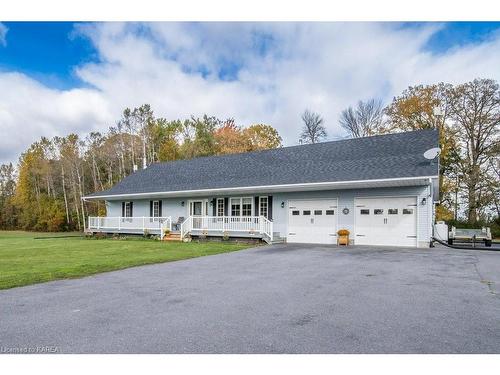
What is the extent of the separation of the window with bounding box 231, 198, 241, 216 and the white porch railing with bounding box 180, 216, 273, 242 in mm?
669

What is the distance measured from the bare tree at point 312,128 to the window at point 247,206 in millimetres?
19336

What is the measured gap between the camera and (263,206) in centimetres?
1686

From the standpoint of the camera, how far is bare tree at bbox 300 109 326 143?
35000 millimetres

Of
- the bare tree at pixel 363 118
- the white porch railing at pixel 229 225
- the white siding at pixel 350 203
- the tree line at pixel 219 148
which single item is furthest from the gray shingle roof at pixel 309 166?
the bare tree at pixel 363 118

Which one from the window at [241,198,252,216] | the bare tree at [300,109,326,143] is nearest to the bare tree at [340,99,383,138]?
the bare tree at [300,109,326,143]

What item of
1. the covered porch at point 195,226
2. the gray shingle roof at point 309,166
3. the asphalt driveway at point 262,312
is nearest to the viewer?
the asphalt driveway at point 262,312

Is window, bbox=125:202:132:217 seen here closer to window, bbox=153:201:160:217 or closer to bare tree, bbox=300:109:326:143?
window, bbox=153:201:160:217

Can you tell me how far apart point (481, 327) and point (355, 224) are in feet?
35.6

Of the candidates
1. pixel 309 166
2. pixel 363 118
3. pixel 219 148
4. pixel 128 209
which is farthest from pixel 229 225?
pixel 363 118

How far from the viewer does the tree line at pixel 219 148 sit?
2547cm

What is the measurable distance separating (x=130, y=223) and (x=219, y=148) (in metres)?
17.2

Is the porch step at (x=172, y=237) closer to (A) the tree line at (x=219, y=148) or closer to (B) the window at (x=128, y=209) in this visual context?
(B) the window at (x=128, y=209)
